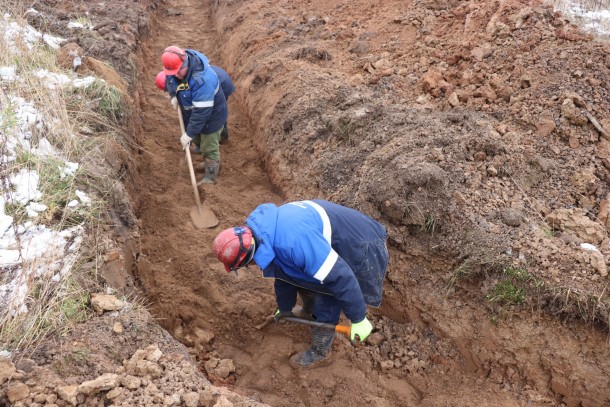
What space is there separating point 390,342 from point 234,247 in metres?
1.58

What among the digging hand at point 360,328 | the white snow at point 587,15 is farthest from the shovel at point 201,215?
the white snow at point 587,15

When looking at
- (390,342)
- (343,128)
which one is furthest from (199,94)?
(390,342)

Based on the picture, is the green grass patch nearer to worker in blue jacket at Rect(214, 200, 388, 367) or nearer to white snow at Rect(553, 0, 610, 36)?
worker in blue jacket at Rect(214, 200, 388, 367)

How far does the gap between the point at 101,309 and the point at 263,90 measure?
3.73 metres

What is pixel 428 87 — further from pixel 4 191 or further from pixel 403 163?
pixel 4 191

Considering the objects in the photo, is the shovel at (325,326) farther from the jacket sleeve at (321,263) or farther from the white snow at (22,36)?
the white snow at (22,36)

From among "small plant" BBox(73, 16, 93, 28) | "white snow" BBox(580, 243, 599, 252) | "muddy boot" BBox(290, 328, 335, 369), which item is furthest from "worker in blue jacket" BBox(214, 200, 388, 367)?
"small plant" BBox(73, 16, 93, 28)

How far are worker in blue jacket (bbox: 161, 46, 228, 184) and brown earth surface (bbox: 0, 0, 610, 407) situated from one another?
1.29ft

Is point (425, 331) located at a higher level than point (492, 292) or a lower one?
lower

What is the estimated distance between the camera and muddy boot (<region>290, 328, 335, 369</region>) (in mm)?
3260

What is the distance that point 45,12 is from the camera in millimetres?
6547

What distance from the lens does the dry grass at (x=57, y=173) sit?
8.49 ft

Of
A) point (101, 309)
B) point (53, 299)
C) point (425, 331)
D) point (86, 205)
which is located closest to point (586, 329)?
point (425, 331)

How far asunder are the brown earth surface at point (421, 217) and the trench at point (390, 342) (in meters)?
0.01
